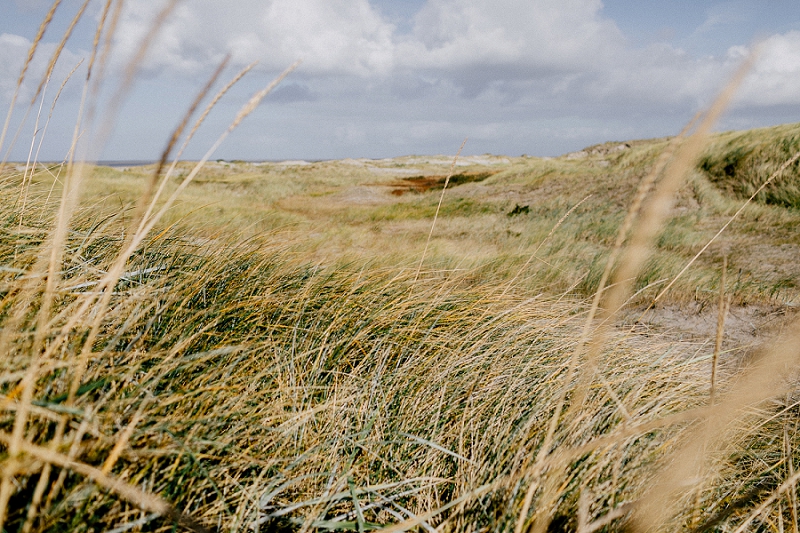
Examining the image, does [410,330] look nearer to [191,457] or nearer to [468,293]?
[468,293]

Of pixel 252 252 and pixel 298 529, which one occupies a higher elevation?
pixel 252 252

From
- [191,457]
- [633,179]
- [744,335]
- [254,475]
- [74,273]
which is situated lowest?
[744,335]

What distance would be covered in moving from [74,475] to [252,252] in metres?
1.33

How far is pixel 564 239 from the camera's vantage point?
5.57 m

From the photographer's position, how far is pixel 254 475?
1060 millimetres

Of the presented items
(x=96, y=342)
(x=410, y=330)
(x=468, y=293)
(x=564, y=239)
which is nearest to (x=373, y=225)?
(x=564, y=239)

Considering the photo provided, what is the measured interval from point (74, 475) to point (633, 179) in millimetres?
10279

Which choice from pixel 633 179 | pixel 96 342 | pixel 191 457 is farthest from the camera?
pixel 633 179

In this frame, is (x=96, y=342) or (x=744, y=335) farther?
(x=744, y=335)

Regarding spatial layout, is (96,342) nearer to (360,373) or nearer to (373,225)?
(360,373)

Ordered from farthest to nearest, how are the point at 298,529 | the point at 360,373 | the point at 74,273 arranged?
the point at 360,373
the point at 74,273
the point at 298,529

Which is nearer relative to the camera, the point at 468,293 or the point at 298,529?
the point at 298,529


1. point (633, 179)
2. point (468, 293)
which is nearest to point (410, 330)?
point (468, 293)

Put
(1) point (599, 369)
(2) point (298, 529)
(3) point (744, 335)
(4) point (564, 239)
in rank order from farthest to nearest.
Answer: (4) point (564, 239) → (3) point (744, 335) → (1) point (599, 369) → (2) point (298, 529)
